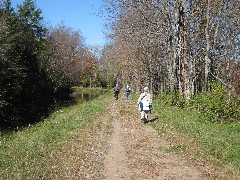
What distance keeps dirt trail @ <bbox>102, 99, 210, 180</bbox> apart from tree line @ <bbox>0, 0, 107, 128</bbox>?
20.2 m

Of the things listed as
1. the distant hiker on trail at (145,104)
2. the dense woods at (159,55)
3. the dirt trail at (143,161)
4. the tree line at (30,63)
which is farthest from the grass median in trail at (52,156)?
the tree line at (30,63)

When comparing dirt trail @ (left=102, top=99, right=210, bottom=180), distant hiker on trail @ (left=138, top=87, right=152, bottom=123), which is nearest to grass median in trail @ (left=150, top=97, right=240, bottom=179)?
dirt trail @ (left=102, top=99, right=210, bottom=180)

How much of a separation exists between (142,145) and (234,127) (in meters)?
6.00

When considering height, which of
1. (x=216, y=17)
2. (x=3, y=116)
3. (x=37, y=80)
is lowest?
(x=3, y=116)

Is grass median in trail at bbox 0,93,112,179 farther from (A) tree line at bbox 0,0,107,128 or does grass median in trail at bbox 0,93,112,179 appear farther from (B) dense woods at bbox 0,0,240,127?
(A) tree line at bbox 0,0,107,128

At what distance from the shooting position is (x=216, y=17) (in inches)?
1519

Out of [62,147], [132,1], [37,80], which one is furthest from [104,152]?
[37,80]

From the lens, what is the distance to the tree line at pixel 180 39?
2817 centimetres

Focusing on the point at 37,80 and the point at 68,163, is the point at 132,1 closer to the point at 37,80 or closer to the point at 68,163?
the point at 68,163

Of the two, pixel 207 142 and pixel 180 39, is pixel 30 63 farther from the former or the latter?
pixel 207 142

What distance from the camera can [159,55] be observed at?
1870 inches

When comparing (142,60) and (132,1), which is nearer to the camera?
(132,1)

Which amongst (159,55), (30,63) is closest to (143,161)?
(159,55)

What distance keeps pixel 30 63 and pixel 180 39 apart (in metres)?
28.9
